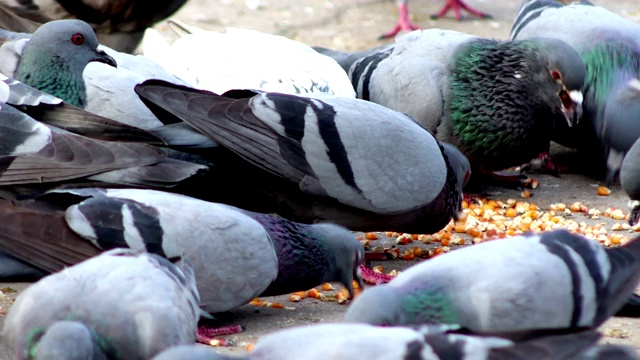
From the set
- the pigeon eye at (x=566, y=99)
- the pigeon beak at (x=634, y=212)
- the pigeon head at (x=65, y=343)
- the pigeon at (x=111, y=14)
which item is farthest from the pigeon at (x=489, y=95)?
the pigeon head at (x=65, y=343)

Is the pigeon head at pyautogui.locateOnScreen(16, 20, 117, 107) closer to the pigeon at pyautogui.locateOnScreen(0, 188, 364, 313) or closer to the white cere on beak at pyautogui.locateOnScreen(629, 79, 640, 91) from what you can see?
the pigeon at pyautogui.locateOnScreen(0, 188, 364, 313)

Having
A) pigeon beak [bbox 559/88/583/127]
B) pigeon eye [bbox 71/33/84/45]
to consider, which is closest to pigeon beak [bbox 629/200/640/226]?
pigeon beak [bbox 559/88/583/127]

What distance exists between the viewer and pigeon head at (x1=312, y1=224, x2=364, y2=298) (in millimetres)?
4070

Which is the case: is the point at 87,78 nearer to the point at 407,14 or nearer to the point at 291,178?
the point at 291,178

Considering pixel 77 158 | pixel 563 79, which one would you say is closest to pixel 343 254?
pixel 77 158

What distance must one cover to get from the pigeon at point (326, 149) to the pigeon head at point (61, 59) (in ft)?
2.05

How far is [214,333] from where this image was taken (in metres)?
3.76

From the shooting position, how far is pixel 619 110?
555cm

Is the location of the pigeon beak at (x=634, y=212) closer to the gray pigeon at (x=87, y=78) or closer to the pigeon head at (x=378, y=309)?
the pigeon head at (x=378, y=309)

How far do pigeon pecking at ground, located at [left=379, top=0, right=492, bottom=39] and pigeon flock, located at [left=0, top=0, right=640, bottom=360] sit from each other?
1.72 m

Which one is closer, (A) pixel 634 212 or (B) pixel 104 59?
(A) pixel 634 212

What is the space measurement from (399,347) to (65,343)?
0.85 meters

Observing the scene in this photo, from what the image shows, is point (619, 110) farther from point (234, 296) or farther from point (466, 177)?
point (234, 296)

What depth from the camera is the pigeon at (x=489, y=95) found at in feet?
17.5
